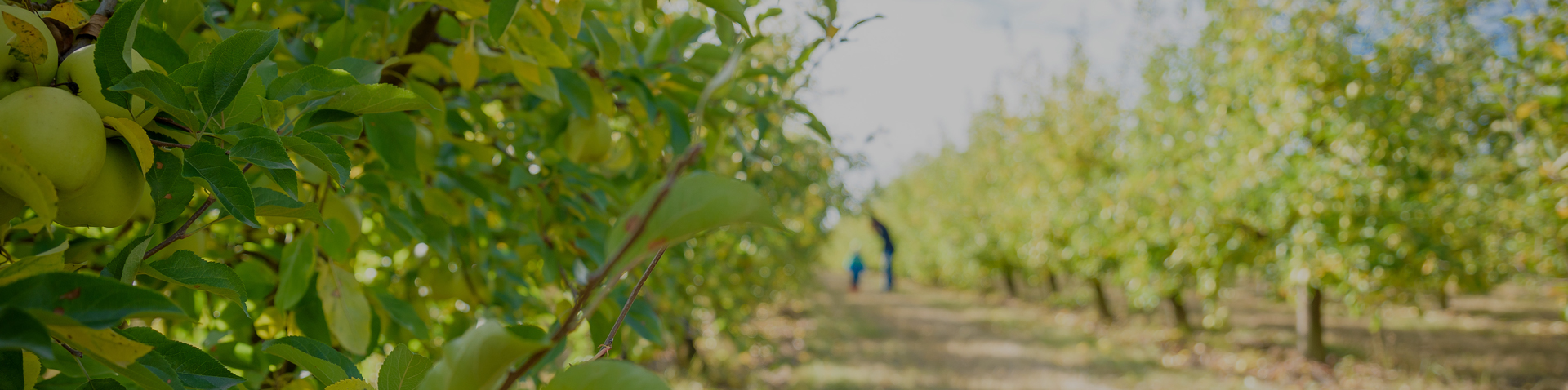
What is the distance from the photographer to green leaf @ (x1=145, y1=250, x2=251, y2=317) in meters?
0.38

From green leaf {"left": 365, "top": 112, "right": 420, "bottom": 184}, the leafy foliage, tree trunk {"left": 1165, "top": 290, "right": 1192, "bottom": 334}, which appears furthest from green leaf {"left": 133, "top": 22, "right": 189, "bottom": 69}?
tree trunk {"left": 1165, "top": 290, "right": 1192, "bottom": 334}

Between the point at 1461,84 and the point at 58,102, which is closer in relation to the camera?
the point at 58,102

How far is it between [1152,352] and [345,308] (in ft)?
24.6

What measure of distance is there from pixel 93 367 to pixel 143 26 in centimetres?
20

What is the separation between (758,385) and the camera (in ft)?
15.8

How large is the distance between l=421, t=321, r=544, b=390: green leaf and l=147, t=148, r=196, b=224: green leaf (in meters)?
0.23

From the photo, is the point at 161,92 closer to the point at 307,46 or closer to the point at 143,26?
the point at 143,26

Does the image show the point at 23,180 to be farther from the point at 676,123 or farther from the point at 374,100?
the point at 676,123

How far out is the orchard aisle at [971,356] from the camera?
5.52 m

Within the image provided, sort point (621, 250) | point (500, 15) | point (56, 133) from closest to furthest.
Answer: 1. point (621, 250)
2. point (56, 133)
3. point (500, 15)

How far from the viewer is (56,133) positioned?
12.6 inches

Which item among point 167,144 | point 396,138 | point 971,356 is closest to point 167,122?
point 167,144

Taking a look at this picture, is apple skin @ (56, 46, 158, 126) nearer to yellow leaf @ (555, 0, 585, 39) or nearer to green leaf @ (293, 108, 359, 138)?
green leaf @ (293, 108, 359, 138)

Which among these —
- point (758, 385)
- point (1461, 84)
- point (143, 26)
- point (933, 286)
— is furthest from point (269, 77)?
point (933, 286)
